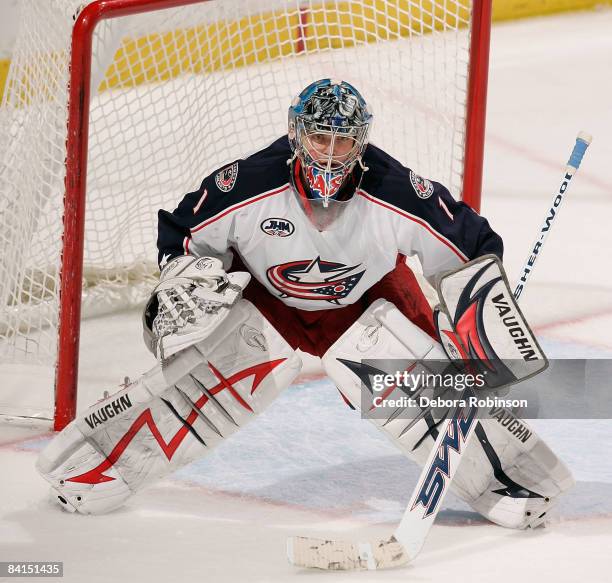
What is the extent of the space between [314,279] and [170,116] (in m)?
1.46

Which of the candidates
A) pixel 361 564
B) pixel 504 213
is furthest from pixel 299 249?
pixel 504 213

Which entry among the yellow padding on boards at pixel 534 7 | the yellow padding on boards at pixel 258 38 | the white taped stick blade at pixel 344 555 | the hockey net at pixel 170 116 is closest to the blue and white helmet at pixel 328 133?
the white taped stick blade at pixel 344 555

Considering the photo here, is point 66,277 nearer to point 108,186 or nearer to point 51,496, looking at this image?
point 51,496

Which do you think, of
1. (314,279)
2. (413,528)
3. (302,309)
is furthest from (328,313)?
(413,528)

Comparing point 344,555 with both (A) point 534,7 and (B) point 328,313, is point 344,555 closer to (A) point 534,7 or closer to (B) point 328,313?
(B) point 328,313

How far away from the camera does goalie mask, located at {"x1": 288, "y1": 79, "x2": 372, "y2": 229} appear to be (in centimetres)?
257

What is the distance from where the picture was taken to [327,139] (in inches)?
102

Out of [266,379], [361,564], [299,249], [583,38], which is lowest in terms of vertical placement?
[583,38]

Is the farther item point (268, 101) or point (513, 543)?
point (268, 101)

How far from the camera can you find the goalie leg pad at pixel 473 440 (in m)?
2.72

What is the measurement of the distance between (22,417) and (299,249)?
1.06 meters

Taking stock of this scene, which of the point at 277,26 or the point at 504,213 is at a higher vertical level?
the point at 277,26

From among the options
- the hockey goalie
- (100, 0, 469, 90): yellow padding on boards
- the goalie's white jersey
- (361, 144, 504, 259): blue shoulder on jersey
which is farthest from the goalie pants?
(100, 0, 469, 90): yellow padding on boards

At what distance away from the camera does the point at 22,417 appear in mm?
3354
